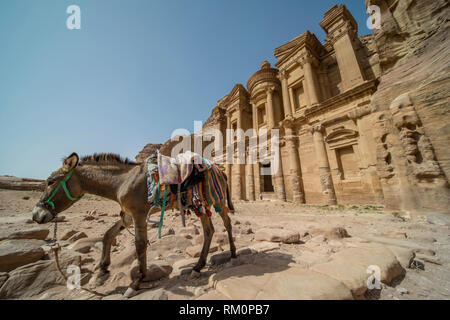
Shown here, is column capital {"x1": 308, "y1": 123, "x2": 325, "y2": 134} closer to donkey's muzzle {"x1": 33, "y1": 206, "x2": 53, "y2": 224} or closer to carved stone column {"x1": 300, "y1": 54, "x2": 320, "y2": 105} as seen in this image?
carved stone column {"x1": 300, "y1": 54, "x2": 320, "y2": 105}

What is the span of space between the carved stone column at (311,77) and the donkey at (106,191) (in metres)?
14.9

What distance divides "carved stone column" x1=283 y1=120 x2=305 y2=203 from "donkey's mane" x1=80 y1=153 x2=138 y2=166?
12.4 m

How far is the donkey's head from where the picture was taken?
2.37 metres

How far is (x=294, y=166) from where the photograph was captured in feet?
42.5

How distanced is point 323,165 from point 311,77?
840 cm

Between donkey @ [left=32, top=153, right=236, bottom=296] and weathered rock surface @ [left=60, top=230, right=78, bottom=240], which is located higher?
donkey @ [left=32, top=153, right=236, bottom=296]

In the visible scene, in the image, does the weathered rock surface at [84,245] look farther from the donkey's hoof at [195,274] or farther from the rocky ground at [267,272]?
the donkey's hoof at [195,274]

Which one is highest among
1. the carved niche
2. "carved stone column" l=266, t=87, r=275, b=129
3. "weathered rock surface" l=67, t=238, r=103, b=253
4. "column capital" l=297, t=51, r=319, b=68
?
"column capital" l=297, t=51, r=319, b=68

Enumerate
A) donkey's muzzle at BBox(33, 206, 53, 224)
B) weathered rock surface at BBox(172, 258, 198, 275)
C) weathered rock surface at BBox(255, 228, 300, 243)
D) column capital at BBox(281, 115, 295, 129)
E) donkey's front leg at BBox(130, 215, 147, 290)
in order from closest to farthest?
donkey's front leg at BBox(130, 215, 147, 290) < donkey's muzzle at BBox(33, 206, 53, 224) < weathered rock surface at BBox(172, 258, 198, 275) < weathered rock surface at BBox(255, 228, 300, 243) < column capital at BBox(281, 115, 295, 129)

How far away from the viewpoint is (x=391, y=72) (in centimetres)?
729


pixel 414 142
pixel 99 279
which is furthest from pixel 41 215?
pixel 414 142

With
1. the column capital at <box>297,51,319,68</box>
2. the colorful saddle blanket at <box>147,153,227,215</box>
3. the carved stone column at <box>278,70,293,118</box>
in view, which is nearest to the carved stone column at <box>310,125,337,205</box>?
the carved stone column at <box>278,70,293,118</box>
